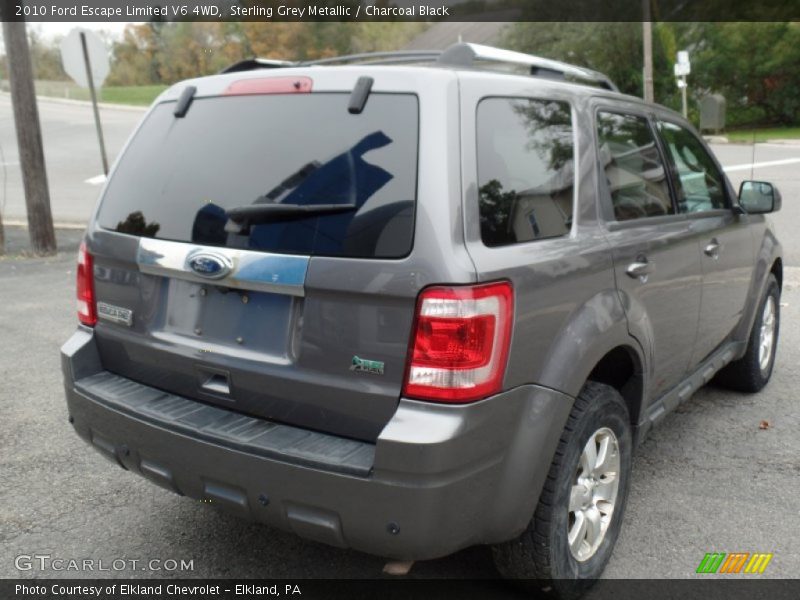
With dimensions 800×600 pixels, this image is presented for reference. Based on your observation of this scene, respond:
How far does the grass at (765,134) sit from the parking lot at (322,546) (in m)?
25.3

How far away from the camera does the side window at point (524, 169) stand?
2381 millimetres

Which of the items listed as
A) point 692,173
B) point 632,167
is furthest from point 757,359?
point 632,167

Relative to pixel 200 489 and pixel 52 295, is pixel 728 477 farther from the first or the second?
pixel 52 295

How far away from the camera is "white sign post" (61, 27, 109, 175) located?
1138 cm

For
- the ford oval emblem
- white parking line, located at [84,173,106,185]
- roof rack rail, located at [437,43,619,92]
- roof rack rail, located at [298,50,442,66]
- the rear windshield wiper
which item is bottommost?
white parking line, located at [84,173,106,185]

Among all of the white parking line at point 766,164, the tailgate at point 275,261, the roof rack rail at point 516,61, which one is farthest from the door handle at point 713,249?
the white parking line at point 766,164

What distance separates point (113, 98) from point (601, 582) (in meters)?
53.5

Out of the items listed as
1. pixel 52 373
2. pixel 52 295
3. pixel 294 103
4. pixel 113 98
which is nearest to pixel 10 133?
pixel 113 98

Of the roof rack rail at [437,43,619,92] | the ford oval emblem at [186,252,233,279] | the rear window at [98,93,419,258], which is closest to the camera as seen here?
the rear window at [98,93,419,258]

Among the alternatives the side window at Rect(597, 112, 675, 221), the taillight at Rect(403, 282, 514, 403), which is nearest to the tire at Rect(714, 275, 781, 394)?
the side window at Rect(597, 112, 675, 221)

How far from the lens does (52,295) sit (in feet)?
25.8

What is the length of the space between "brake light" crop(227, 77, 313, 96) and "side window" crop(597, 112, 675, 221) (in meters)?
1.18

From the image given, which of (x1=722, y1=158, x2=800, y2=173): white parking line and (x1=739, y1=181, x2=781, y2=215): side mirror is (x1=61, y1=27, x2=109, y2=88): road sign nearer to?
(x1=739, y1=181, x2=781, y2=215): side mirror

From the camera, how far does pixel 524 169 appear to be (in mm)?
2561
